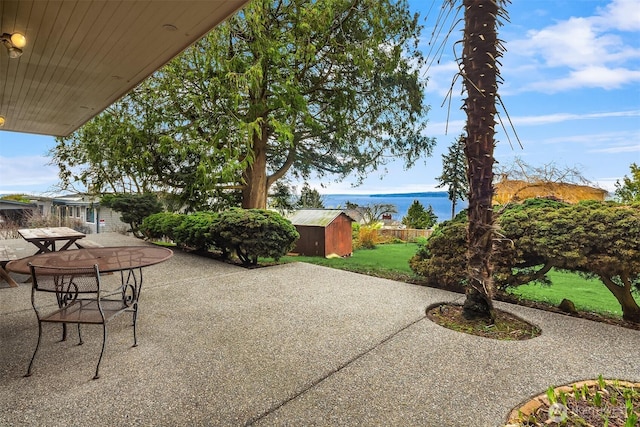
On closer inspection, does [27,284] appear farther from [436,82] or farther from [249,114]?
[436,82]

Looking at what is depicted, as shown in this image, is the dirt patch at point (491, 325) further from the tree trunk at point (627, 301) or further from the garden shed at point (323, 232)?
the garden shed at point (323, 232)

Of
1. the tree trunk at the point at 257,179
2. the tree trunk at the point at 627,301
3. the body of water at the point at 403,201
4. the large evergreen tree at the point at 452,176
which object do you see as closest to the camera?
the tree trunk at the point at 627,301

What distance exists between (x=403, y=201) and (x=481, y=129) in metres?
15.7

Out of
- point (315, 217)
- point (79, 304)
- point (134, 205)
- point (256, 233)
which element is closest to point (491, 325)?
point (79, 304)

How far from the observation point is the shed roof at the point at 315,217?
9.79 m

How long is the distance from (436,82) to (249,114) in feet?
18.9

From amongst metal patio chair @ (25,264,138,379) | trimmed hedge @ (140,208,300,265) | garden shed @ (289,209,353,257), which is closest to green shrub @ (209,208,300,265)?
trimmed hedge @ (140,208,300,265)

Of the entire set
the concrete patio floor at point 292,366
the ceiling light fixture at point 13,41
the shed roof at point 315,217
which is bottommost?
the concrete patio floor at point 292,366

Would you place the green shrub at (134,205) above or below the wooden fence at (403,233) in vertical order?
above

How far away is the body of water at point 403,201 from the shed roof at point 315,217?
20.1 ft

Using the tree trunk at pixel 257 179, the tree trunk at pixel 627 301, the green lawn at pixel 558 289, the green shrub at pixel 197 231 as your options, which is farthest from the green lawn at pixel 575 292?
the tree trunk at pixel 257 179

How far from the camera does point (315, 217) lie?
10.1 metres

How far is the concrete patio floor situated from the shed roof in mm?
5689

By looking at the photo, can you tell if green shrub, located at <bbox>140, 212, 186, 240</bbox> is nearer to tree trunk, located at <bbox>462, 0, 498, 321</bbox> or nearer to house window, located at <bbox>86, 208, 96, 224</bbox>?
tree trunk, located at <bbox>462, 0, 498, 321</bbox>
